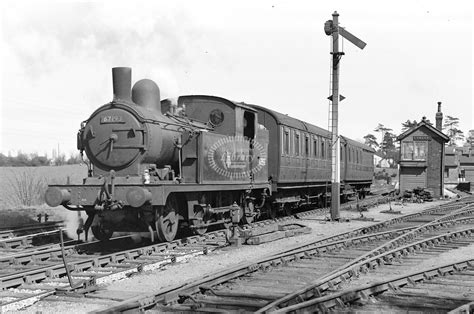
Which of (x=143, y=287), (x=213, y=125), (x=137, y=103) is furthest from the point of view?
(x=213, y=125)

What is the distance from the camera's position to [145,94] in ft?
35.7

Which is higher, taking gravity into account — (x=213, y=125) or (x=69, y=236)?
(x=213, y=125)

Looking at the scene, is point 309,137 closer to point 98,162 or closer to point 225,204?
point 225,204

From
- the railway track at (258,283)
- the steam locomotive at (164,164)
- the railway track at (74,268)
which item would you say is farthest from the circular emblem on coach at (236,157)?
the railway track at (258,283)

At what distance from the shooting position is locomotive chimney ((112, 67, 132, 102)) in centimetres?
1035

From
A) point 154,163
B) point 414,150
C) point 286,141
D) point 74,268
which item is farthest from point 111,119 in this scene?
point 414,150

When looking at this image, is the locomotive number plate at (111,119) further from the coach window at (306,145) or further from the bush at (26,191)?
the bush at (26,191)

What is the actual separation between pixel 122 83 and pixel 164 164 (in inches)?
72.7

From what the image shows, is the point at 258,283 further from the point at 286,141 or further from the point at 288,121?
the point at 288,121

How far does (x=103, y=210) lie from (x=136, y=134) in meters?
1.51

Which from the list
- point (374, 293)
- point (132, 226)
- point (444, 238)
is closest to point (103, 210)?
point (132, 226)

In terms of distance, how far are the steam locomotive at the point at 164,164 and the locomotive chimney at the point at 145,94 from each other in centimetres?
2

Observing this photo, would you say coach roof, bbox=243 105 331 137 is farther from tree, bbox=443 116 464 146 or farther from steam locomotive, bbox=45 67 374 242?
tree, bbox=443 116 464 146

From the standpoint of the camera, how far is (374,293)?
20.5 ft
